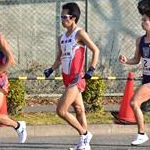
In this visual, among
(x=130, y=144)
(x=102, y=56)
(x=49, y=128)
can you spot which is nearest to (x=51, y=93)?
(x=102, y=56)

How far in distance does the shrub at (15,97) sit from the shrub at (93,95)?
1.01 meters

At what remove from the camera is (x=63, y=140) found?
330 inches

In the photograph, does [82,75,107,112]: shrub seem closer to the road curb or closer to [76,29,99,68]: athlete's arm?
the road curb

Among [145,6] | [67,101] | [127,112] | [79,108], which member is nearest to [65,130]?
[127,112]

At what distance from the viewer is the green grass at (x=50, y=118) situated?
9.05 metres

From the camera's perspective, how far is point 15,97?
9.58 m

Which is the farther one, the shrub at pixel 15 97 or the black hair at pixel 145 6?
the shrub at pixel 15 97

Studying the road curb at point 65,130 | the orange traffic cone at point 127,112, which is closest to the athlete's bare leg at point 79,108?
the road curb at point 65,130

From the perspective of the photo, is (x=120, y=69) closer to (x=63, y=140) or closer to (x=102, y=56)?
(x=102, y=56)

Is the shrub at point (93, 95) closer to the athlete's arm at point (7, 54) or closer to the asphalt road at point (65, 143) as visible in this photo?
the asphalt road at point (65, 143)

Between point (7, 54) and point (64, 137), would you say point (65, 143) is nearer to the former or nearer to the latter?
point (64, 137)

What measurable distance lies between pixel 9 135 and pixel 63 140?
0.79 meters

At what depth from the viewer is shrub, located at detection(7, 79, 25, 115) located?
31.3 ft

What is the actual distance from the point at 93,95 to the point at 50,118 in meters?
0.92
